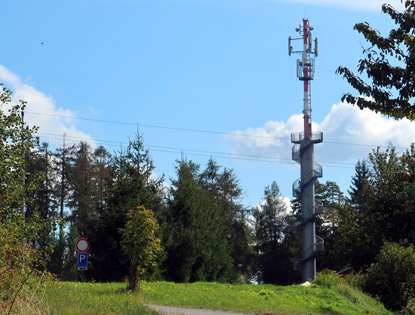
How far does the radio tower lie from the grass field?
1152 inches

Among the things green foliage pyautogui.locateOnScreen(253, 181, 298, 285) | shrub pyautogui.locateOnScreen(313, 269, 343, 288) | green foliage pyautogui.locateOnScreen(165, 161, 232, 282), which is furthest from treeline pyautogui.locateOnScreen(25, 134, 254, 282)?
green foliage pyautogui.locateOnScreen(253, 181, 298, 285)

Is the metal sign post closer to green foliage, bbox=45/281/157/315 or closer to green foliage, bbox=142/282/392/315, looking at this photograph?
green foliage, bbox=142/282/392/315

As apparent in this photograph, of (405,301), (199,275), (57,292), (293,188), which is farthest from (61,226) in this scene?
(293,188)

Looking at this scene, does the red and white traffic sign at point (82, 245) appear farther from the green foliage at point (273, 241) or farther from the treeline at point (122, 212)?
the green foliage at point (273, 241)

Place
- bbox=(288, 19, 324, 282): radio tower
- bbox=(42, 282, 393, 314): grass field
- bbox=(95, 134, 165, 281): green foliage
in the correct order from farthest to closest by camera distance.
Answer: bbox=(288, 19, 324, 282): radio tower < bbox=(95, 134, 165, 281): green foliage < bbox=(42, 282, 393, 314): grass field

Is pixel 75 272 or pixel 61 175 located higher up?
pixel 61 175

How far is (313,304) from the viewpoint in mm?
18766

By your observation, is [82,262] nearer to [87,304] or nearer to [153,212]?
[153,212]

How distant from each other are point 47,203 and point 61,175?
3.40 meters

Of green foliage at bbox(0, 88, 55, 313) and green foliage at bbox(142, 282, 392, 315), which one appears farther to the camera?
green foliage at bbox(142, 282, 392, 315)

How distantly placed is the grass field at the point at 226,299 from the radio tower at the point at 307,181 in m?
29.3

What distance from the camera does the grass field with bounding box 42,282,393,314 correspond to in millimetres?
13852

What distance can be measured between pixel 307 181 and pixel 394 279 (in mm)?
29085

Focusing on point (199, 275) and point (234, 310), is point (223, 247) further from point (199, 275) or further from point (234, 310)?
point (234, 310)
